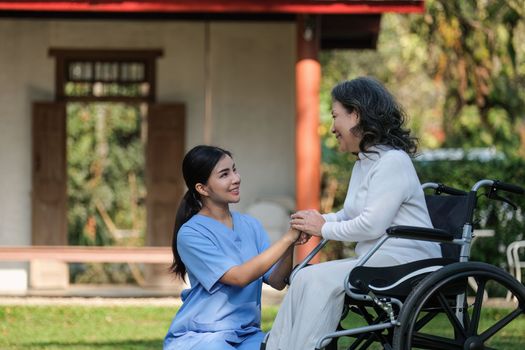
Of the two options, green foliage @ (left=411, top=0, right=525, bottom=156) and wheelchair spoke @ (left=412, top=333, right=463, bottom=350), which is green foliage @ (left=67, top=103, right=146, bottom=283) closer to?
green foliage @ (left=411, top=0, right=525, bottom=156)

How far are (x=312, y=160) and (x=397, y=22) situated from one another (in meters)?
13.0

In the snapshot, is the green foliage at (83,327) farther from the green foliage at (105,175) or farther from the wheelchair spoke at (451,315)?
the green foliage at (105,175)

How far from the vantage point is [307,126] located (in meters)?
10.6

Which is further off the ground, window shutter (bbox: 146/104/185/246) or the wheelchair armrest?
the wheelchair armrest

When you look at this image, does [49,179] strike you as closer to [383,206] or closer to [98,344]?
[98,344]

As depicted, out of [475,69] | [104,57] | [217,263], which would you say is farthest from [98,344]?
[475,69]

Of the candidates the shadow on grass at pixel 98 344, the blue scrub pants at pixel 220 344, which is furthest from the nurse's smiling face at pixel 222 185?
the shadow on grass at pixel 98 344

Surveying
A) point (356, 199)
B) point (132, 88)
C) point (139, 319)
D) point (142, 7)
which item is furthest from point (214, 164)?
point (132, 88)

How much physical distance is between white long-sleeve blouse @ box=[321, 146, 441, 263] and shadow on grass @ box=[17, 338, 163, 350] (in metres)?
3.09

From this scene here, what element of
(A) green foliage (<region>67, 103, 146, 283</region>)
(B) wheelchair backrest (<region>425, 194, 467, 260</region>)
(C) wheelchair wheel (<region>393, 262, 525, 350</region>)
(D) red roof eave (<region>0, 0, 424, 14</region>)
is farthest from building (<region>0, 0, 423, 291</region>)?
(C) wheelchair wheel (<region>393, 262, 525, 350</region>)

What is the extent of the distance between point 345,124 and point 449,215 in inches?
24.8

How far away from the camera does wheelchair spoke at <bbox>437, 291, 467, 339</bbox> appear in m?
4.27

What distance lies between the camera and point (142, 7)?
10359 millimetres

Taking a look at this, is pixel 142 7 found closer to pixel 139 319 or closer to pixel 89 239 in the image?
pixel 139 319
